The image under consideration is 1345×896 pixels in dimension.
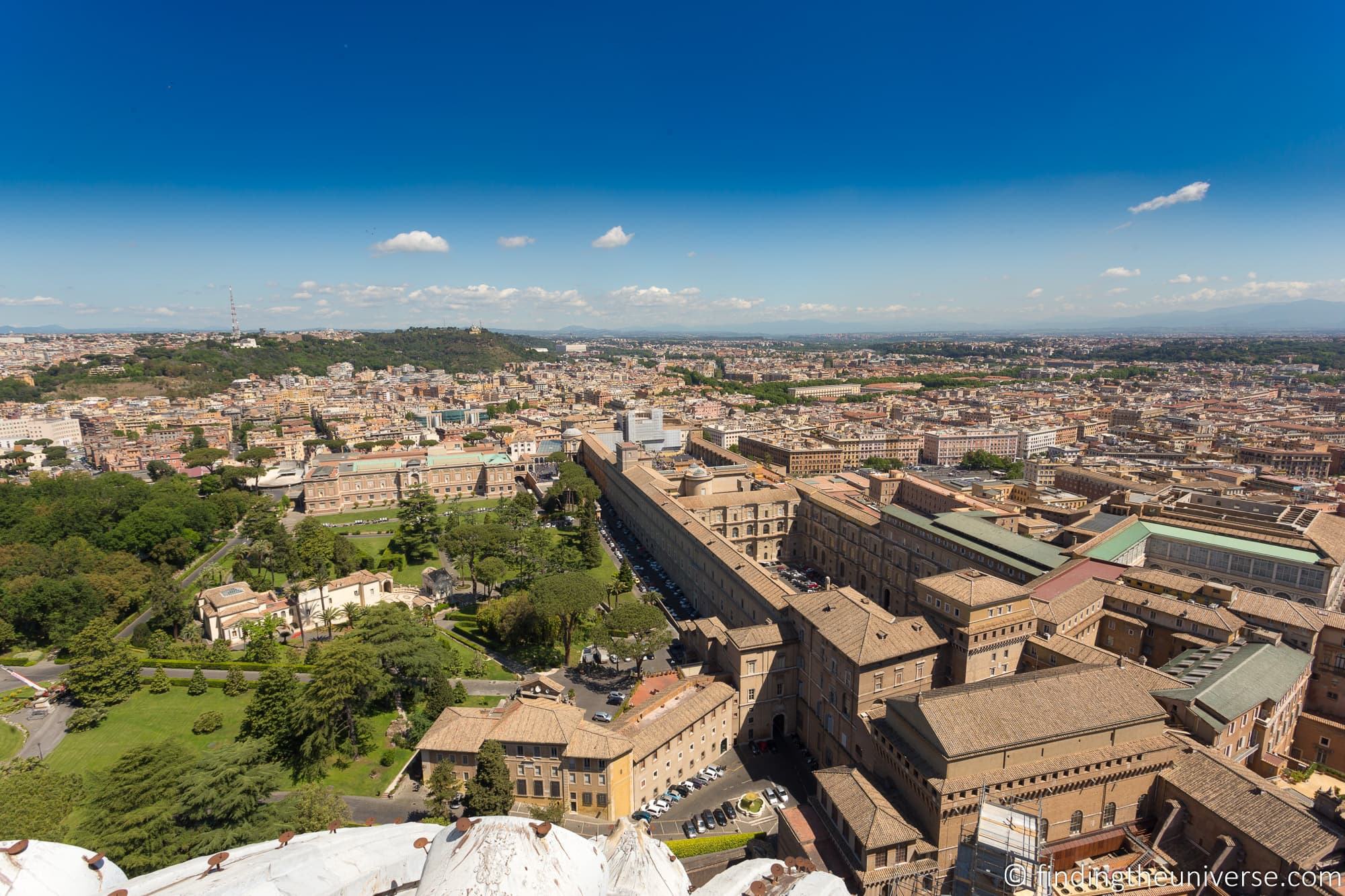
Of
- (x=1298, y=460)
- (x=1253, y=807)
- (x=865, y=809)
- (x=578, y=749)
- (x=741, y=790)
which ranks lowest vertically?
(x=741, y=790)

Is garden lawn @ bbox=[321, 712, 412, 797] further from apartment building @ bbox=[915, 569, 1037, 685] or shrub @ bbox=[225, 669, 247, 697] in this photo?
apartment building @ bbox=[915, 569, 1037, 685]

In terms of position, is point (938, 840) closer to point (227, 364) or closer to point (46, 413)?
point (46, 413)

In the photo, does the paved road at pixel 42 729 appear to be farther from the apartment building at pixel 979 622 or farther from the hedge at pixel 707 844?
the apartment building at pixel 979 622

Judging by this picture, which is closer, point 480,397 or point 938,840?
point 938,840

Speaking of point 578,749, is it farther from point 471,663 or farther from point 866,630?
point 471,663

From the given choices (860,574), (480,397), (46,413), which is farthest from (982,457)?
(46,413)

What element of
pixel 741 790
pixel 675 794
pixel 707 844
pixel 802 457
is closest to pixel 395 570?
pixel 675 794


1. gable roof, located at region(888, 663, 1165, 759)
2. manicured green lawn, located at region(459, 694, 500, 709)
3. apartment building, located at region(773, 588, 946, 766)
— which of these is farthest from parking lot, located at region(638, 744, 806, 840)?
manicured green lawn, located at region(459, 694, 500, 709)
